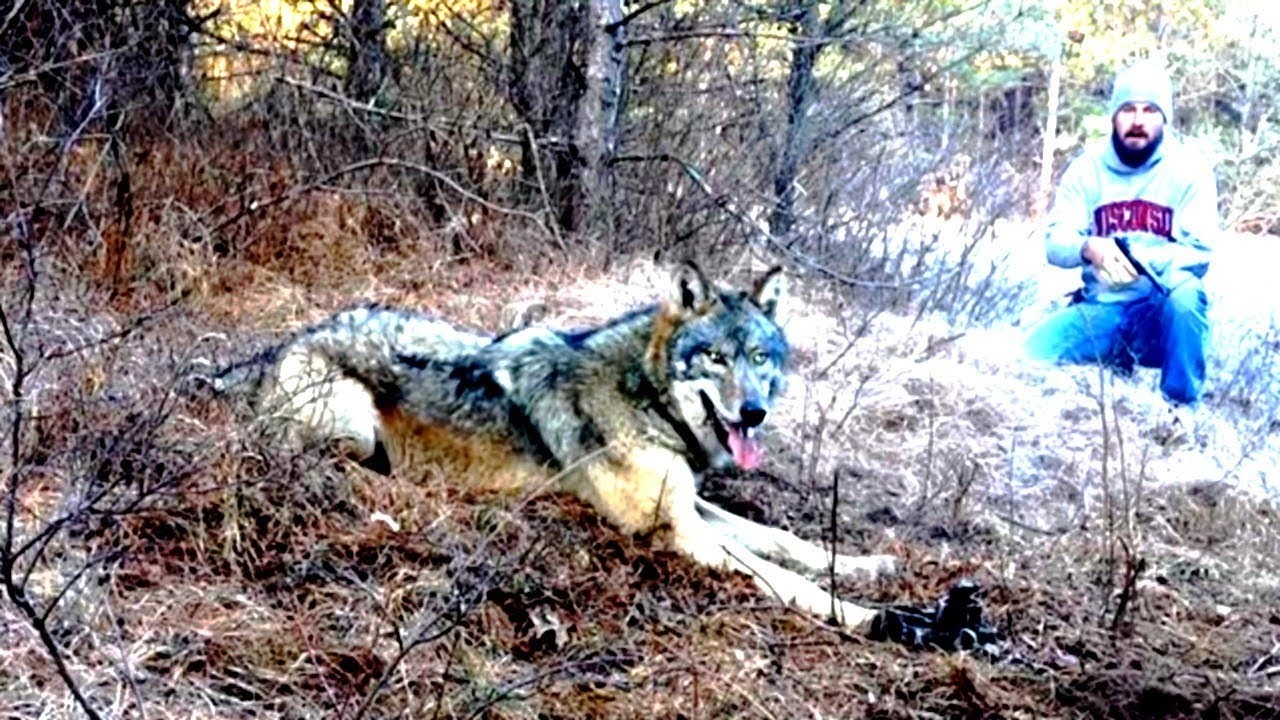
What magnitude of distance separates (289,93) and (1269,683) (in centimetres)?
751

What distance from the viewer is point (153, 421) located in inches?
168

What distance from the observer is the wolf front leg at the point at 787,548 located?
16.6ft

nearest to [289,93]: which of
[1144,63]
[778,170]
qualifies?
[778,170]

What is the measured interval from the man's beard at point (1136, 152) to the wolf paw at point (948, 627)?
5.48 metres

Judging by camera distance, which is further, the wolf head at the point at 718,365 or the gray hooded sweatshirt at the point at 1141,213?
the gray hooded sweatshirt at the point at 1141,213

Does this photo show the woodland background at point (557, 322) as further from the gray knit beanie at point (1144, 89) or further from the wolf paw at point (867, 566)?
the gray knit beanie at point (1144, 89)

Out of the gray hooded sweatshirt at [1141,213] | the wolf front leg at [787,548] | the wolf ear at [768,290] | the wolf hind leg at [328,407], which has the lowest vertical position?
the wolf front leg at [787,548]

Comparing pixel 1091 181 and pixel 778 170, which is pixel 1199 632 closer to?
pixel 1091 181

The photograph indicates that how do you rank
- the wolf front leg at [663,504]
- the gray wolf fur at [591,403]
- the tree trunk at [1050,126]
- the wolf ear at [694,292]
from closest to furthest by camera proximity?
the wolf front leg at [663,504], the gray wolf fur at [591,403], the wolf ear at [694,292], the tree trunk at [1050,126]

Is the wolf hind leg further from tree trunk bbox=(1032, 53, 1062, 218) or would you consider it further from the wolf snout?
tree trunk bbox=(1032, 53, 1062, 218)

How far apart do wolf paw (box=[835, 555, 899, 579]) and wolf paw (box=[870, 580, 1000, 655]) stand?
510 mm

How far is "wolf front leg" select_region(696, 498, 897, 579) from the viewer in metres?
5.05

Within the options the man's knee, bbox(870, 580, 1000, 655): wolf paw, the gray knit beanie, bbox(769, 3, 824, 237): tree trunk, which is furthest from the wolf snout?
bbox(769, 3, 824, 237): tree trunk

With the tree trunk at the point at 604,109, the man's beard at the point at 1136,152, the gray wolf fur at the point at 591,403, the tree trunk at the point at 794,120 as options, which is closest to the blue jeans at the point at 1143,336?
the man's beard at the point at 1136,152
